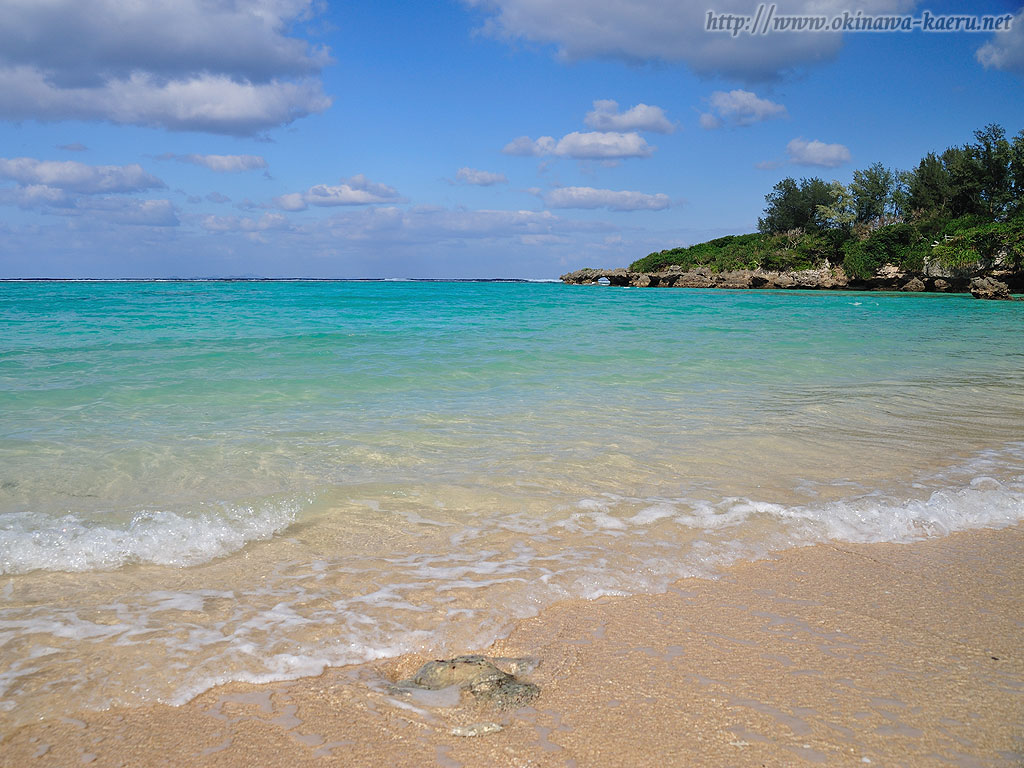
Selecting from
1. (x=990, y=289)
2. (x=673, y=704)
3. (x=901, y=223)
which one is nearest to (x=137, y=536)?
(x=673, y=704)

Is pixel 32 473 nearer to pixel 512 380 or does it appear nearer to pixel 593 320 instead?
pixel 512 380

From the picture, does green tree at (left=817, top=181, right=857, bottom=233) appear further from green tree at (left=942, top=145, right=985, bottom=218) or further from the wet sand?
the wet sand

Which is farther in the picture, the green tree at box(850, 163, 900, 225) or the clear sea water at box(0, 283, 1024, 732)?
the green tree at box(850, 163, 900, 225)

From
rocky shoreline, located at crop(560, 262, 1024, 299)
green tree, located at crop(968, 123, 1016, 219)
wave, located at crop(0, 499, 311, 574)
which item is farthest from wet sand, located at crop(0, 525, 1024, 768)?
green tree, located at crop(968, 123, 1016, 219)

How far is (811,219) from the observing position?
64.2m

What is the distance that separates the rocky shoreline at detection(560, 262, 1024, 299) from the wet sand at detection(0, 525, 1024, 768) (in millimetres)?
43313

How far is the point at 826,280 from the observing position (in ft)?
174

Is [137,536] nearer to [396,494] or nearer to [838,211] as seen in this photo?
[396,494]

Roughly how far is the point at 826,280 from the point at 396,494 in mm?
56669

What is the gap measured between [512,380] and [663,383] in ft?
7.13

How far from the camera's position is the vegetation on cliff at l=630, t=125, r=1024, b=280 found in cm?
4003

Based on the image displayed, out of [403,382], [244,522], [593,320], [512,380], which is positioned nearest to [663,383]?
[512,380]

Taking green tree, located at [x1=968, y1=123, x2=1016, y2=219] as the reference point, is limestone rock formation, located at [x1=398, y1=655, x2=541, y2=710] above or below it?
below

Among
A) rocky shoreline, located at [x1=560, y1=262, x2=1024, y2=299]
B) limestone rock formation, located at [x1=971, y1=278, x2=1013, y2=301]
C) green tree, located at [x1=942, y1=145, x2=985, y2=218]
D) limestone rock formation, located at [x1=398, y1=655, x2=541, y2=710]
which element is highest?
green tree, located at [x1=942, y1=145, x2=985, y2=218]
